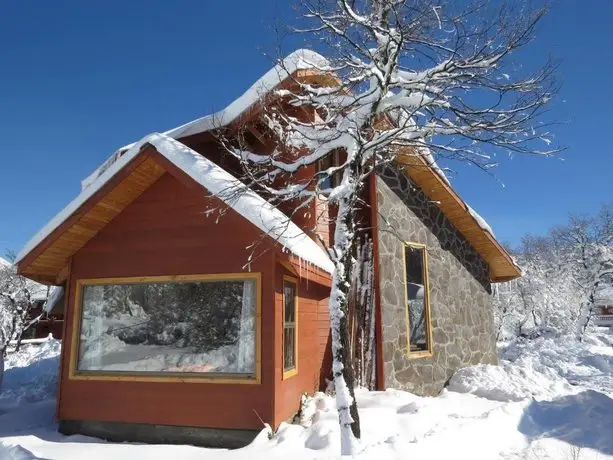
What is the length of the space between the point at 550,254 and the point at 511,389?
51.5 metres

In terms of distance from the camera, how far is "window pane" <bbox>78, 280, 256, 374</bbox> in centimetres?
646

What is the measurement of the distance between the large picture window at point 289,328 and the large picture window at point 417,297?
3117mm

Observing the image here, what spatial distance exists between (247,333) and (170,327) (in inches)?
52.8

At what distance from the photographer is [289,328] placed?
687 centimetres

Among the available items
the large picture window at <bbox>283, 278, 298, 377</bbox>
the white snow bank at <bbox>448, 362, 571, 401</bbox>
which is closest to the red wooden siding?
the large picture window at <bbox>283, 278, 298, 377</bbox>

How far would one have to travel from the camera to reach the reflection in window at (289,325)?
6.68 m

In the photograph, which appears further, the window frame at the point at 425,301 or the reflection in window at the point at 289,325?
the window frame at the point at 425,301

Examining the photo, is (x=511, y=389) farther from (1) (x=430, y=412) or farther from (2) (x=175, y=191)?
(2) (x=175, y=191)

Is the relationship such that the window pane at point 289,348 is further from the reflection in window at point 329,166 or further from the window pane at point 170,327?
the reflection in window at point 329,166

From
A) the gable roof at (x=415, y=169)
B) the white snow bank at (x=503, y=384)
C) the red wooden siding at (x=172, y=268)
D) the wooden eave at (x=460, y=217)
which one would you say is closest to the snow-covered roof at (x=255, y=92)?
the gable roof at (x=415, y=169)

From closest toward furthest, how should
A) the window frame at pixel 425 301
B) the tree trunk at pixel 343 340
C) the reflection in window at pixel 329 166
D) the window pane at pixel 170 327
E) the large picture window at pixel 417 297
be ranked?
the tree trunk at pixel 343 340
the window pane at pixel 170 327
the reflection in window at pixel 329 166
the window frame at pixel 425 301
the large picture window at pixel 417 297

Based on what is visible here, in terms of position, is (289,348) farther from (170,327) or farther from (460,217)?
(460,217)

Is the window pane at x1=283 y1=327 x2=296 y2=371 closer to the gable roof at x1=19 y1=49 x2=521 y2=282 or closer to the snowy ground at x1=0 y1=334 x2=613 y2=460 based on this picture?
the snowy ground at x1=0 y1=334 x2=613 y2=460

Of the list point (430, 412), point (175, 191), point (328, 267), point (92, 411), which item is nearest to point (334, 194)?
point (328, 267)
